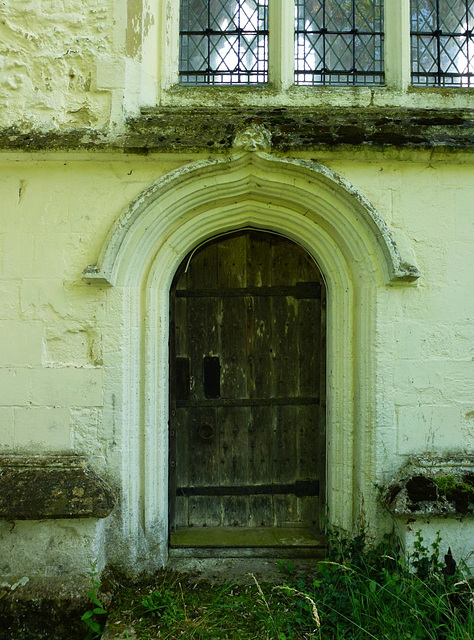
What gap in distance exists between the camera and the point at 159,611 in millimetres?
2904

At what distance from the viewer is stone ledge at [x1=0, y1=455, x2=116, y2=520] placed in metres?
2.89

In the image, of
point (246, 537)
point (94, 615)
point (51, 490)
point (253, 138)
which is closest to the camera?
point (94, 615)

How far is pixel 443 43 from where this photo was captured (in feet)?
11.6

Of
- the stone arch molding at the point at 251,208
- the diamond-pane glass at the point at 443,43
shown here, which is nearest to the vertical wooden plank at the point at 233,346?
the stone arch molding at the point at 251,208

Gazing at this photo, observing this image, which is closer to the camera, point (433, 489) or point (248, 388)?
point (433, 489)

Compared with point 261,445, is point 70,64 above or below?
above

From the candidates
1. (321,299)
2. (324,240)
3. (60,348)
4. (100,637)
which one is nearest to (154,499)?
(100,637)

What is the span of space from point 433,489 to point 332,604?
888 mm

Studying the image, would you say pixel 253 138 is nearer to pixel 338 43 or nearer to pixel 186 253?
pixel 186 253

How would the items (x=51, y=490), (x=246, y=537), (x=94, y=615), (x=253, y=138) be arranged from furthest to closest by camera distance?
(x=246, y=537) < (x=253, y=138) < (x=51, y=490) < (x=94, y=615)

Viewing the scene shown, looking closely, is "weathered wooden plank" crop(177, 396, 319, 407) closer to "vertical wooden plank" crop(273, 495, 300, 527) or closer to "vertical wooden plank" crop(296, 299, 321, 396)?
"vertical wooden plank" crop(296, 299, 321, 396)

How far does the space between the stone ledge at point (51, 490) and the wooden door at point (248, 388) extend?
75cm

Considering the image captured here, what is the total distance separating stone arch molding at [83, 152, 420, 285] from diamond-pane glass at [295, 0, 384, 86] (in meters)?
0.84

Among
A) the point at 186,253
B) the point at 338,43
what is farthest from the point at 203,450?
the point at 338,43
